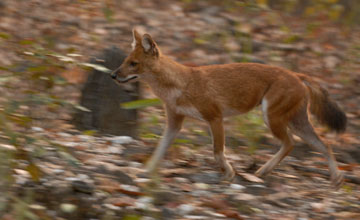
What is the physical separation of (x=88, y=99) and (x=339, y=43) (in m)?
6.03

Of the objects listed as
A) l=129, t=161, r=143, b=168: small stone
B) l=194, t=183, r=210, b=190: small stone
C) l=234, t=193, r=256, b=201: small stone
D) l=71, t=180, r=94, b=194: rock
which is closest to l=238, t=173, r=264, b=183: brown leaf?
l=234, t=193, r=256, b=201: small stone

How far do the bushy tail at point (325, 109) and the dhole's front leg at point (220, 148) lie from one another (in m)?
1.24

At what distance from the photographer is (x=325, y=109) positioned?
6602mm

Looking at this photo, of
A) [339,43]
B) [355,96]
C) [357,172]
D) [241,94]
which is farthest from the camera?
[339,43]

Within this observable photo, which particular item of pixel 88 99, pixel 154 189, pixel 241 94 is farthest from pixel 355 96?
pixel 154 189

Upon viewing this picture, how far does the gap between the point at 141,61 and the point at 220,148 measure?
1.19 meters

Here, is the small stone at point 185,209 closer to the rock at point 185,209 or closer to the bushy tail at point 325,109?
the rock at point 185,209

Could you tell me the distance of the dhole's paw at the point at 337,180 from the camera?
616cm

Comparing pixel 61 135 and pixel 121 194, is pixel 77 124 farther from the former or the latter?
pixel 121 194

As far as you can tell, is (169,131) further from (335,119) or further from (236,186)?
(335,119)

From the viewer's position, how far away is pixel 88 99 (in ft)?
23.2

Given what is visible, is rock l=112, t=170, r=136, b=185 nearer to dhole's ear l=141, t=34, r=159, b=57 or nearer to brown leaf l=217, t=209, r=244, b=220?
brown leaf l=217, t=209, r=244, b=220

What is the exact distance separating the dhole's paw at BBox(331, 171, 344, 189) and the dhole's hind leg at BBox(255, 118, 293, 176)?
0.57 metres

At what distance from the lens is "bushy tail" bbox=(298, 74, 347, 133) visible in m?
6.53
